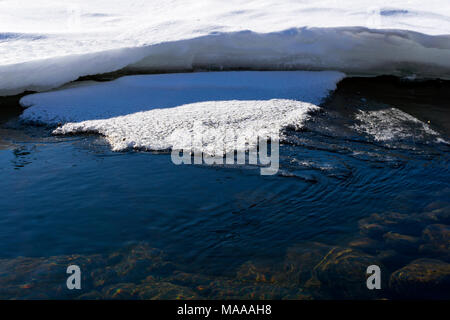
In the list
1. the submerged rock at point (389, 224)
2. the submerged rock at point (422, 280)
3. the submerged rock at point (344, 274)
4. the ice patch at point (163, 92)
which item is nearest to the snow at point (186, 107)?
the ice patch at point (163, 92)

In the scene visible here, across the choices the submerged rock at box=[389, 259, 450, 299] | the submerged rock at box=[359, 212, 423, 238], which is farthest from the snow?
the submerged rock at box=[389, 259, 450, 299]

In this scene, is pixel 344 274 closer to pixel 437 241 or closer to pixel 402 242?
pixel 402 242

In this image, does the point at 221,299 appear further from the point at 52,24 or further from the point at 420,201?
the point at 52,24

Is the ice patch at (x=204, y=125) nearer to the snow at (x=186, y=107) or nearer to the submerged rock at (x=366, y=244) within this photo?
the snow at (x=186, y=107)

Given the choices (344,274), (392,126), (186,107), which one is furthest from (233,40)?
(344,274)

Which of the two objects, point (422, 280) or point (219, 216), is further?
point (219, 216)

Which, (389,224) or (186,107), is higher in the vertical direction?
(186,107)

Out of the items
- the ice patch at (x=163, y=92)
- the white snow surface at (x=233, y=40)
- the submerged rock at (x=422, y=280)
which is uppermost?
the white snow surface at (x=233, y=40)
